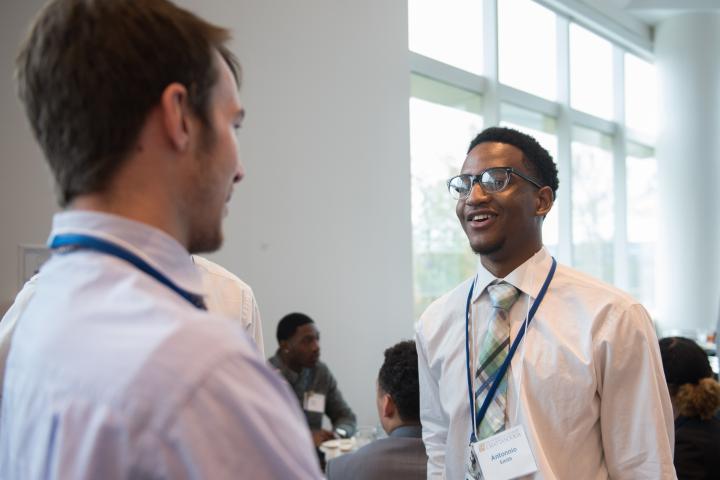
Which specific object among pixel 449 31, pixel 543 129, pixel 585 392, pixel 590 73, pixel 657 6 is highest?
pixel 657 6

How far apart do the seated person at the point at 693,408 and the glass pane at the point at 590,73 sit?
6.13 meters

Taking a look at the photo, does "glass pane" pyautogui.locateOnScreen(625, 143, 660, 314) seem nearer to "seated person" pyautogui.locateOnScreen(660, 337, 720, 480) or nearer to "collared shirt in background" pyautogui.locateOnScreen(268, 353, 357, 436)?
"collared shirt in background" pyautogui.locateOnScreen(268, 353, 357, 436)

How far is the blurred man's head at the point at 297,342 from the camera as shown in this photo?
3.67m

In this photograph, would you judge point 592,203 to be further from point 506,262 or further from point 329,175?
point 506,262

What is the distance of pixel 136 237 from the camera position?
2.14ft

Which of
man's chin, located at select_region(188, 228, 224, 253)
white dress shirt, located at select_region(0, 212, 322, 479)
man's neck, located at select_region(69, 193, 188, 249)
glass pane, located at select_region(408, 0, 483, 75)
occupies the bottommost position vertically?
white dress shirt, located at select_region(0, 212, 322, 479)

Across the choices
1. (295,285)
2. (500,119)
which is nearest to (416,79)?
(500,119)

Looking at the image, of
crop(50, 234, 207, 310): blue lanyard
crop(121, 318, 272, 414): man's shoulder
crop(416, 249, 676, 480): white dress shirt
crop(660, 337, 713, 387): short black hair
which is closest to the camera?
crop(121, 318, 272, 414): man's shoulder

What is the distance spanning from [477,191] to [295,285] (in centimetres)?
286

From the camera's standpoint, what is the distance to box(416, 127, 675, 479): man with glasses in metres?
1.48

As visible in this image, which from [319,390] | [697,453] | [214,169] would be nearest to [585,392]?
[697,453]

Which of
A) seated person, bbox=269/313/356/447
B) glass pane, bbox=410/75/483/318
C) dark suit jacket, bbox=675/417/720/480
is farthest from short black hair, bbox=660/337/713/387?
glass pane, bbox=410/75/483/318

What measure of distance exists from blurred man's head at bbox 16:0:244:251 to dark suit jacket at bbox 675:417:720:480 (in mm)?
1982

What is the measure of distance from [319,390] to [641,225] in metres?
6.96
